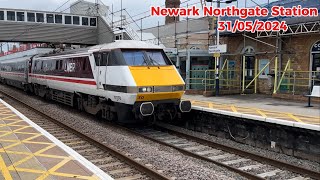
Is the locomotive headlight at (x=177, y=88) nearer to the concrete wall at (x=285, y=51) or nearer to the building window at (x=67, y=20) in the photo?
the concrete wall at (x=285, y=51)

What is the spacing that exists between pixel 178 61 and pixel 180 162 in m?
13.3

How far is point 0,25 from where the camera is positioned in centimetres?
3422

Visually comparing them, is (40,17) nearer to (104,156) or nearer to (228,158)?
(104,156)

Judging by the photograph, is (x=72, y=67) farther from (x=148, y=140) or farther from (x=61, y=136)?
(x=148, y=140)

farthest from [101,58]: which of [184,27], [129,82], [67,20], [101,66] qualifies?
[67,20]

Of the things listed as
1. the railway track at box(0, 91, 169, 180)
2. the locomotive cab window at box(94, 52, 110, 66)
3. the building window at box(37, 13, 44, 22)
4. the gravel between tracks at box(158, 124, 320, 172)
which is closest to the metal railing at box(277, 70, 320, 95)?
the gravel between tracks at box(158, 124, 320, 172)

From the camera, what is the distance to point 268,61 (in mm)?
17969

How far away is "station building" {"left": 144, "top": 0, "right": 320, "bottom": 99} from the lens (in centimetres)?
1566

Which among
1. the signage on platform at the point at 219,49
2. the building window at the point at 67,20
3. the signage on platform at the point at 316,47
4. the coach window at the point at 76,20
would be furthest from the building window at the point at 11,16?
the signage on platform at the point at 316,47

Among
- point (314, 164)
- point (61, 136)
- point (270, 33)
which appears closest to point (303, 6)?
point (270, 33)

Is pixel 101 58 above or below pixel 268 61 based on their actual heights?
below

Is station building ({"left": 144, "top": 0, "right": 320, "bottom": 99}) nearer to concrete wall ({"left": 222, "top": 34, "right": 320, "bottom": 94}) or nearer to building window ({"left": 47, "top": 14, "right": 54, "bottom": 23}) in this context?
concrete wall ({"left": 222, "top": 34, "right": 320, "bottom": 94})

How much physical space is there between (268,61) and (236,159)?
430 inches

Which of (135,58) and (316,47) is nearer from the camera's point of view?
(135,58)
